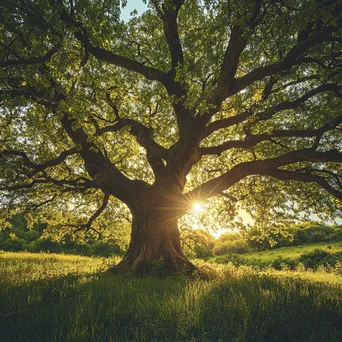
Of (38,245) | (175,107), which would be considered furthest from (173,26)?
(38,245)

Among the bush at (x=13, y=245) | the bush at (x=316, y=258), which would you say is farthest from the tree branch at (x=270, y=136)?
the bush at (x=13, y=245)

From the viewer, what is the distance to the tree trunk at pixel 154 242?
11.2m

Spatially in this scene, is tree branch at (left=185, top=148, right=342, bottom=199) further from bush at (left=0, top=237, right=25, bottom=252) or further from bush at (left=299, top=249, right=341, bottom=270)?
bush at (left=0, top=237, right=25, bottom=252)

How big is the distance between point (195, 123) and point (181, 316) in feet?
24.5

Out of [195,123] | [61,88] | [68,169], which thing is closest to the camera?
[61,88]

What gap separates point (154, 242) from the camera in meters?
11.7

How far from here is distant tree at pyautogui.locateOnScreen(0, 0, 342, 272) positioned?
884 centimetres

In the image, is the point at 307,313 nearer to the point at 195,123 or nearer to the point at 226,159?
the point at 195,123

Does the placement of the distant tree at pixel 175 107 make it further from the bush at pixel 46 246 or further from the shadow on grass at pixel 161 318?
the bush at pixel 46 246

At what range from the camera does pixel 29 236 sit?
1742 inches

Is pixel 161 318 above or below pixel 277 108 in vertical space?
below

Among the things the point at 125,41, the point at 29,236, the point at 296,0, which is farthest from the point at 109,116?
the point at 29,236

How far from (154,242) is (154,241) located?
4cm

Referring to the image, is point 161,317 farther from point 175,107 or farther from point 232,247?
point 232,247
